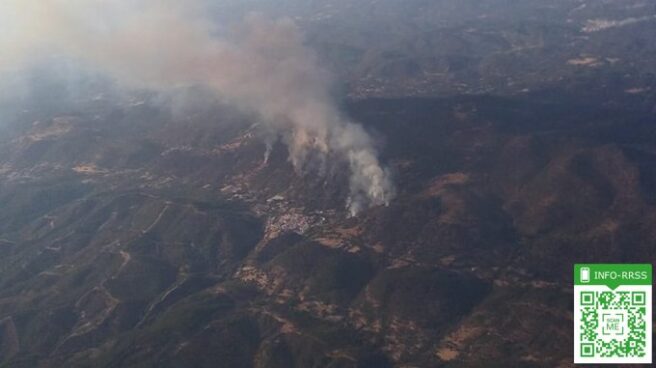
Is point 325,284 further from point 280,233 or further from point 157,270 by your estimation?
point 157,270

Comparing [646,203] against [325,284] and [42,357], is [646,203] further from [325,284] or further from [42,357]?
[42,357]

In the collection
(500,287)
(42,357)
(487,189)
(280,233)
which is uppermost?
(487,189)

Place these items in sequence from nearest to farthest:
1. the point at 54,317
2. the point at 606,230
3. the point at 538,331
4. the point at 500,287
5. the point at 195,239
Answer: the point at 538,331
the point at 500,287
the point at 606,230
the point at 54,317
the point at 195,239

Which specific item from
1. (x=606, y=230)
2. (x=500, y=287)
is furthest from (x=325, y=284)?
(x=606, y=230)

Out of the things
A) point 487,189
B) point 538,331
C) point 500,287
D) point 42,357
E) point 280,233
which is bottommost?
point 42,357

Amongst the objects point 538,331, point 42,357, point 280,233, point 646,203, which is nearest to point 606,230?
point 646,203

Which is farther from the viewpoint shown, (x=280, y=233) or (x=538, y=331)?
(x=280, y=233)

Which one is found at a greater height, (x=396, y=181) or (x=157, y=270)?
(x=396, y=181)

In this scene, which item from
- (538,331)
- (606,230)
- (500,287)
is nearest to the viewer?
(538,331)

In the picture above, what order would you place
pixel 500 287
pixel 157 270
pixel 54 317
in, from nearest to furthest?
pixel 500 287 < pixel 54 317 < pixel 157 270
